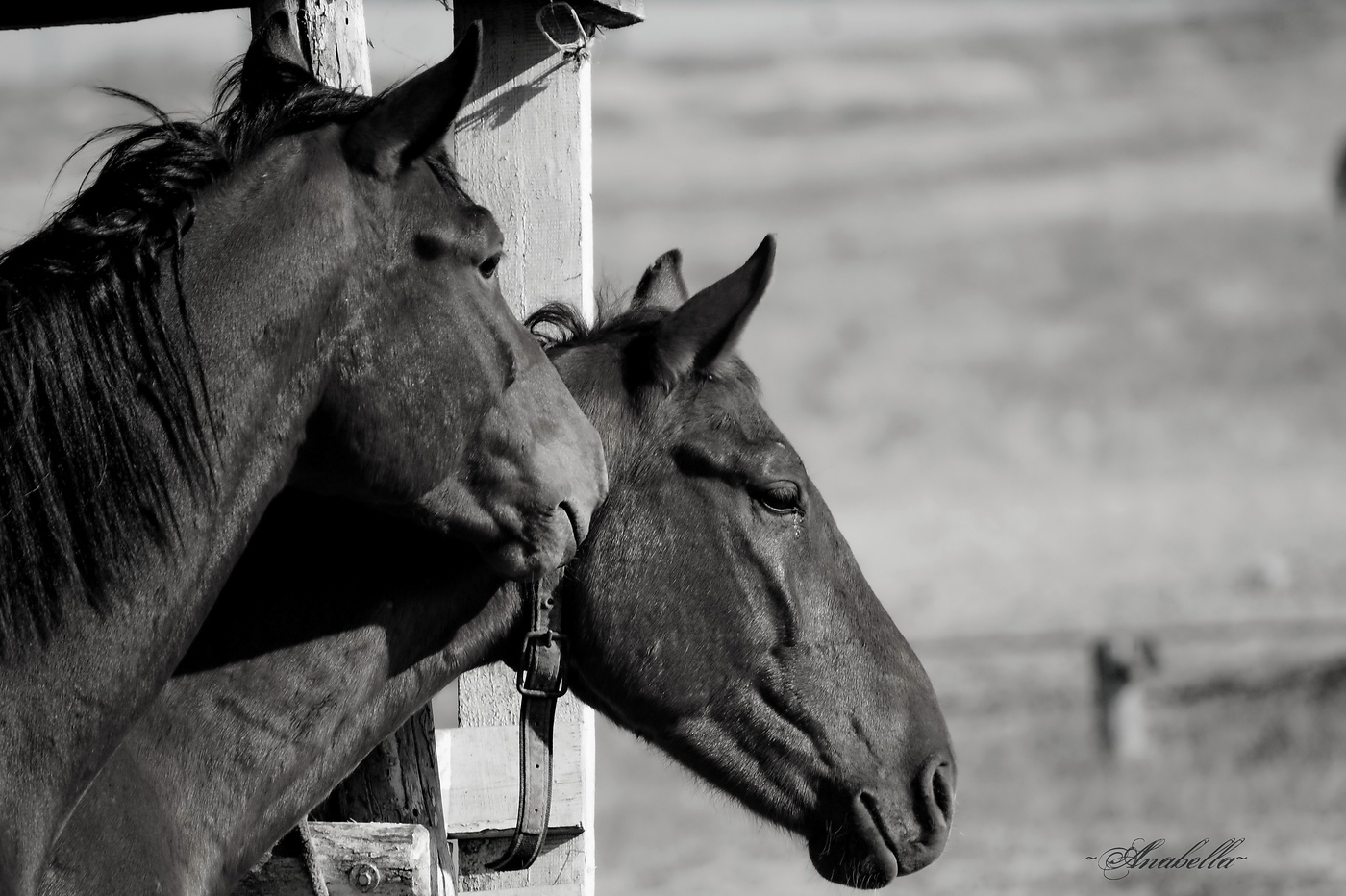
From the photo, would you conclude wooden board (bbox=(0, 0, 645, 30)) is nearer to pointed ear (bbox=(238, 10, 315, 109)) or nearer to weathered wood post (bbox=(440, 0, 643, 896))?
weathered wood post (bbox=(440, 0, 643, 896))

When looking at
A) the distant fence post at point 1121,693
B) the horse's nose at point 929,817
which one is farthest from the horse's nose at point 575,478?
the distant fence post at point 1121,693

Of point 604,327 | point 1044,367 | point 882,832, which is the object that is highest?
point 604,327

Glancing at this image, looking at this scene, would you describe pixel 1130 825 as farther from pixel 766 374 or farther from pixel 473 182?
pixel 766 374

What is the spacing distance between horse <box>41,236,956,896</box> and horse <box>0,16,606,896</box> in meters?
0.37

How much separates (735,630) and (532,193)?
1368 mm

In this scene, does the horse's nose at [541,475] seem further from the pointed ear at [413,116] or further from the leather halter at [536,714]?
the pointed ear at [413,116]

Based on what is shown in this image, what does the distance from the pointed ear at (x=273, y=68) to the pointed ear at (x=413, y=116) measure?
27cm

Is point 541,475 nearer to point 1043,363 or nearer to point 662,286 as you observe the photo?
point 662,286

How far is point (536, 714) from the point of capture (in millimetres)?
3434

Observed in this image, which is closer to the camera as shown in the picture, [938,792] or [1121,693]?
[938,792]

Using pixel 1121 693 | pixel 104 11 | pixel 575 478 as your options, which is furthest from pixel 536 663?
pixel 1121 693

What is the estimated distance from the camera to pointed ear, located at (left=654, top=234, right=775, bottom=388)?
11.1ft

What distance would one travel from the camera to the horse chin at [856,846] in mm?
3367

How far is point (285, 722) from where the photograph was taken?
3025 millimetres
